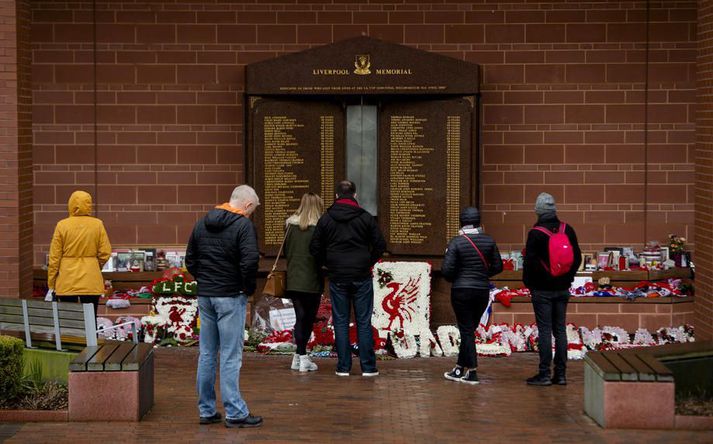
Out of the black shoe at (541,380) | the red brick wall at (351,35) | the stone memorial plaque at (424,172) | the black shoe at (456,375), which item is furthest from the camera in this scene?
the red brick wall at (351,35)

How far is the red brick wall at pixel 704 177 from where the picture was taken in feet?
44.3

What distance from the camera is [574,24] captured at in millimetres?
16172

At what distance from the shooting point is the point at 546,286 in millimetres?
12547

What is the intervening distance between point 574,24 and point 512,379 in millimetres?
4927

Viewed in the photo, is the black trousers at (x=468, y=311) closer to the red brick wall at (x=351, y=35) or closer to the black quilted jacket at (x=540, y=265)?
the black quilted jacket at (x=540, y=265)

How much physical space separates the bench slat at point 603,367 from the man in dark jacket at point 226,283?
106 inches

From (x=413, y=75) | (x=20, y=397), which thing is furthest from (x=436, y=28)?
(x=20, y=397)

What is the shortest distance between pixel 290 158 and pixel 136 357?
5247 mm

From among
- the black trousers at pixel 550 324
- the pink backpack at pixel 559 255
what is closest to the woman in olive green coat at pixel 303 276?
the black trousers at pixel 550 324

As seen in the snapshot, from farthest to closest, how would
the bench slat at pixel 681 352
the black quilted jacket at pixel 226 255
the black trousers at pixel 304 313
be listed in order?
the black trousers at pixel 304 313 < the bench slat at pixel 681 352 < the black quilted jacket at pixel 226 255

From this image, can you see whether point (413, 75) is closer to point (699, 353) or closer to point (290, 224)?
point (290, 224)

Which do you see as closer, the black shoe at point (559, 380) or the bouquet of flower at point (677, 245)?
the black shoe at point (559, 380)

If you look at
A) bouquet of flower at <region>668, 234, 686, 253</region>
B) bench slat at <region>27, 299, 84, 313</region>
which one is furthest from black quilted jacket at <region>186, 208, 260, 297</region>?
bouquet of flower at <region>668, 234, 686, 253</region>

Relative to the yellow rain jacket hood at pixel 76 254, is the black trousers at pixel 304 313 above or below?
below
